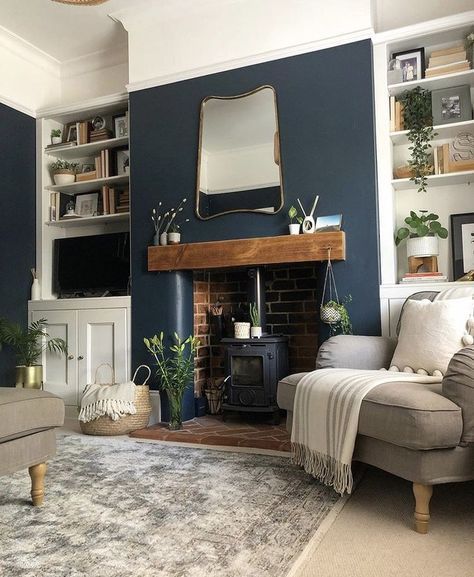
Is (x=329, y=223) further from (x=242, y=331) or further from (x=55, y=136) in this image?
(x=55, y=136)

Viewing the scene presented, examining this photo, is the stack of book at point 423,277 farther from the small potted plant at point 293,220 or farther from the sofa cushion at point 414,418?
the sofa cushion at point 414,418

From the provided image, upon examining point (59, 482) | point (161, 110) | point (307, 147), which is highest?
point (161, 110)

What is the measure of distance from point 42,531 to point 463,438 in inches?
60.8

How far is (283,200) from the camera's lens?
3604 millimetres

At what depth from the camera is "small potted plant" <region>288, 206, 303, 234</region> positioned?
→ 349 cm

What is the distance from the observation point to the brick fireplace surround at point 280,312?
13.2 ft

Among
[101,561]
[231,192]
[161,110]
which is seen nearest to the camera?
[101,561]

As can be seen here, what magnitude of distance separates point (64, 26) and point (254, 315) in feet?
9.41

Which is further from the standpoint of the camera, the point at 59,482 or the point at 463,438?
the point at 59,482

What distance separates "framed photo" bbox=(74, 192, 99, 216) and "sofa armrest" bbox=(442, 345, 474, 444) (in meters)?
3.59

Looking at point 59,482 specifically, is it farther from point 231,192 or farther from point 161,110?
point 161,110

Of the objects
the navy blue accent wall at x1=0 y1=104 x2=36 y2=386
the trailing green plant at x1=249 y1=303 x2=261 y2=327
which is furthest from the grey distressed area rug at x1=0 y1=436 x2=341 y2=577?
the navy blue accent wall at x1=0 y1=104 x2=36 y2=386

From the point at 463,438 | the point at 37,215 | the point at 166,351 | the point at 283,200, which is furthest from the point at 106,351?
the point at 463,438

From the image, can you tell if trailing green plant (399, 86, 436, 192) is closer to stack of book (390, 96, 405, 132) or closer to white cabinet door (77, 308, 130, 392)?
stack of book (390, 96, 405, 132)
